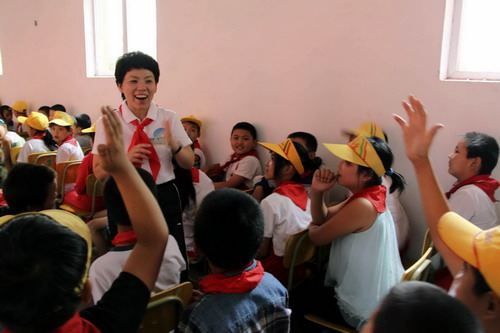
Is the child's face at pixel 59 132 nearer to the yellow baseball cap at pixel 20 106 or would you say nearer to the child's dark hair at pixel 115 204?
the child's dark hair at pixel 115 204

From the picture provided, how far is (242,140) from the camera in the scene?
343 cm

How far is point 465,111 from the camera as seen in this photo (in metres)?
2.37

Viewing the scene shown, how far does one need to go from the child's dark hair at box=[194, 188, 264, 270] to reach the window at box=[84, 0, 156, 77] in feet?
13.1

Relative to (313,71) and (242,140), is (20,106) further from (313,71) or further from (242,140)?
(313,71)

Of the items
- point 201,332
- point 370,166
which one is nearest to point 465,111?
point 370,166

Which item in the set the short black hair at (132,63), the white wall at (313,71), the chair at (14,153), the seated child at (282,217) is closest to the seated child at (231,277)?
the seated child at (282,217)

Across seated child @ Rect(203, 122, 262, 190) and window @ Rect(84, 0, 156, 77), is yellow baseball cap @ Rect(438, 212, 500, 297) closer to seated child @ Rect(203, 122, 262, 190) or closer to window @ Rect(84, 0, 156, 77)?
seated child @ Rect(203, 122, 262, 190)

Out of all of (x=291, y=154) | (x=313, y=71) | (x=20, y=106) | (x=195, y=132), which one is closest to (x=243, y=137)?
(x=195, y=132)

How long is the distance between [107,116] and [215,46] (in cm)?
309

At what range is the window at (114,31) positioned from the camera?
15.5ft

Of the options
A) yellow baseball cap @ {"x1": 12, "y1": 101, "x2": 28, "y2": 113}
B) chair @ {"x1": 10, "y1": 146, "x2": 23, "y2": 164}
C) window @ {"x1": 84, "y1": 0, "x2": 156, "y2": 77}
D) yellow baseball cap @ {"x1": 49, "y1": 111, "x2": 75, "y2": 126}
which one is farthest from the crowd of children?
yellow baseball cap @ {"x1": 12, "y1": 101, "x2": 28, "y2": 113}

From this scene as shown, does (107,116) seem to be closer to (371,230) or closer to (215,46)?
(371,230)

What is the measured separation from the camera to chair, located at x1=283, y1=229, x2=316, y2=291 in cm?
182

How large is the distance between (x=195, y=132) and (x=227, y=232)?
9.55 ft
